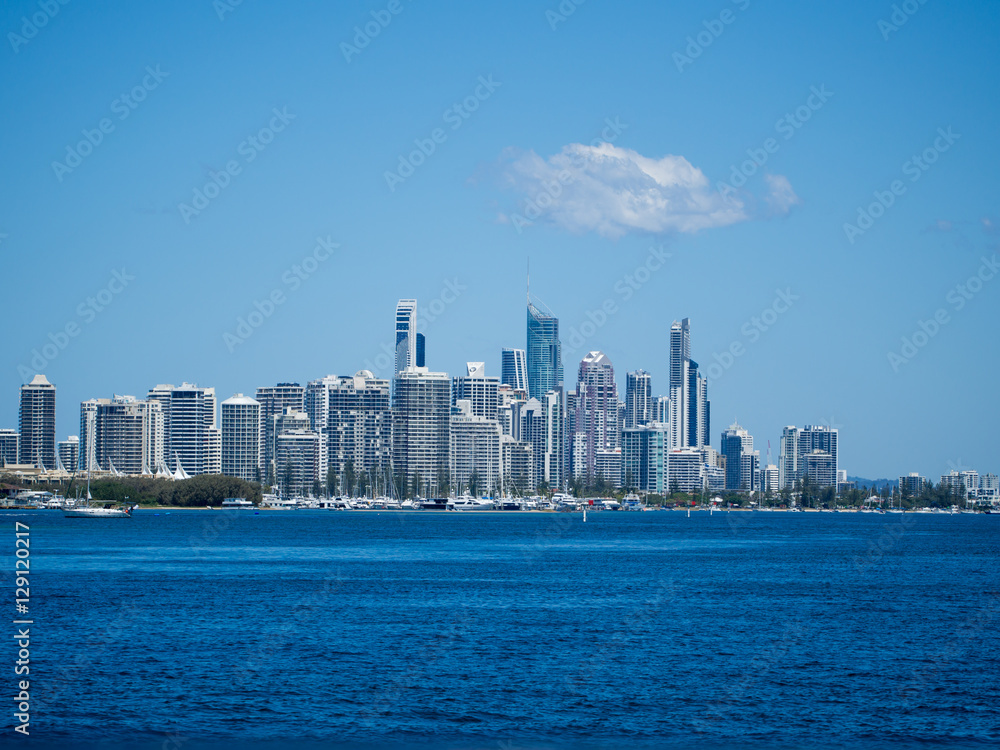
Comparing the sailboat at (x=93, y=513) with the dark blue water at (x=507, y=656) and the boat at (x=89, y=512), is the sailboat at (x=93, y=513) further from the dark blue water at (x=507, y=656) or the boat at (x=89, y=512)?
the dark blue water at (x=507, y=656)

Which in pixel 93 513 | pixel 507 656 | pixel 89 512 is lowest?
pixel 93 513

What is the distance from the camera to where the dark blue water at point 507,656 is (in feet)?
106

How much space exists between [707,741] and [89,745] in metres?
15.6

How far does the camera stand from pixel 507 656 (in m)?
43.3

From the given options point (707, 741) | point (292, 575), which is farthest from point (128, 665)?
point (292, 575)

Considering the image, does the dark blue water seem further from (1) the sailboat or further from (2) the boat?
(2) the boat

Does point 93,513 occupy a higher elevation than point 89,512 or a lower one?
lower

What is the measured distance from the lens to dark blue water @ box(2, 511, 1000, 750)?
1267 inches

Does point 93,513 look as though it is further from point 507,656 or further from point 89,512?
point 507,656

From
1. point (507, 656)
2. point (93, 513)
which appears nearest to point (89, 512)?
point (93, 513)

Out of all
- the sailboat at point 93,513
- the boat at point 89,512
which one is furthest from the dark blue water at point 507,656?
the boat at point 89,512

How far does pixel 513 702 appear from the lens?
35344mm

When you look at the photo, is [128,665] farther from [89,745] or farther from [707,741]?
[707,741]

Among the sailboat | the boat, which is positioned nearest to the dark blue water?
the sailboat
